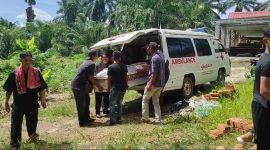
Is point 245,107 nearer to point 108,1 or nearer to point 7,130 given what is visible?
point 7,130

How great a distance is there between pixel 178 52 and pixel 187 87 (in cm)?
126

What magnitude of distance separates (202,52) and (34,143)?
6663 mm

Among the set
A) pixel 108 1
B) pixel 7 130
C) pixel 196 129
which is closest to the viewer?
pixel 196 129

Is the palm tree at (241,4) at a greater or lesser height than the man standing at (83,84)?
greater

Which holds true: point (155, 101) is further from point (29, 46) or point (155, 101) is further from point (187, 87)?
point (29, 46)

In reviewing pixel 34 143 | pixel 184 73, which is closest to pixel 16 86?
pixel 34 143

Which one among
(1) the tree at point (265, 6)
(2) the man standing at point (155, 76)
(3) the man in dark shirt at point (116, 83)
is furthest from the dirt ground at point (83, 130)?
(1) the tree at point (265, 6)

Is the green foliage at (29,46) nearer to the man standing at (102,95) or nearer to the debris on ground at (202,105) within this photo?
the man standing at (102,95)

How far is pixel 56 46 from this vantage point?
39.1 m

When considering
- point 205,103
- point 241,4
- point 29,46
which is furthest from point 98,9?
point 205,103

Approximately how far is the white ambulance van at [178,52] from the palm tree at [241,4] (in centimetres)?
4657

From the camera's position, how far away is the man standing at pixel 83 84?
30.5ft

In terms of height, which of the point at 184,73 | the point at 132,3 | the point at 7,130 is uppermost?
the point at 132,3

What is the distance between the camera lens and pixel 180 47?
1132 cm
